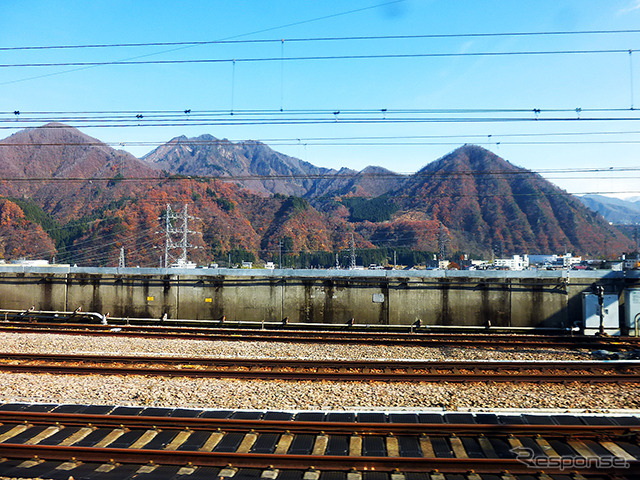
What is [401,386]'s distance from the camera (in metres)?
9.38

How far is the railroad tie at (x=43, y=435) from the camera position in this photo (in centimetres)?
657

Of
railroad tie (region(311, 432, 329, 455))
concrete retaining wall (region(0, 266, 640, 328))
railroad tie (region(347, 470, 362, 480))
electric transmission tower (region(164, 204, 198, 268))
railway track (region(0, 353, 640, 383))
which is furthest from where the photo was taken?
electric transmission tower (region(164, 204, 198, 268))

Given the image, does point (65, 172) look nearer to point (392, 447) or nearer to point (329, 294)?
point (329, 294)

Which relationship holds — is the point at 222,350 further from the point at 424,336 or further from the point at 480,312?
the point at 480,312

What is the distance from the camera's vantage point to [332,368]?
36.0 ft

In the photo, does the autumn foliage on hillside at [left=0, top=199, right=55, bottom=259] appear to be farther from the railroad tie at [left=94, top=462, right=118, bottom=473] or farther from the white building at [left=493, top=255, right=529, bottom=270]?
the railroad tie at [left=94, top=462, right=118, bottom=473]

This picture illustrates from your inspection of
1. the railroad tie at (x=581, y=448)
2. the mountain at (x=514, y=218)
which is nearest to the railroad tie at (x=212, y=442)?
the railroad tie at (x=581, y=448)

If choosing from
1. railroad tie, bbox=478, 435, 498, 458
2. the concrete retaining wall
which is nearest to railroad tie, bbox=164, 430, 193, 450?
railroad tie, bbox=478, 435, 498, 458

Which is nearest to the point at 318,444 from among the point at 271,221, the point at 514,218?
the point at 271,221

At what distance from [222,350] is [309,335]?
155 inches

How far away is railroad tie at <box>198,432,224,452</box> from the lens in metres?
6.36

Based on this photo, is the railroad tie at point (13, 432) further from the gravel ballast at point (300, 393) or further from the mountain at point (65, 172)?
the mountain at point (65, 172)

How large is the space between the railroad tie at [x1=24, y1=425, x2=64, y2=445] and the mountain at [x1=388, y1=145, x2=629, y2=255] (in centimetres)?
10830

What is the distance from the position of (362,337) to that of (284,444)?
8.74 m
